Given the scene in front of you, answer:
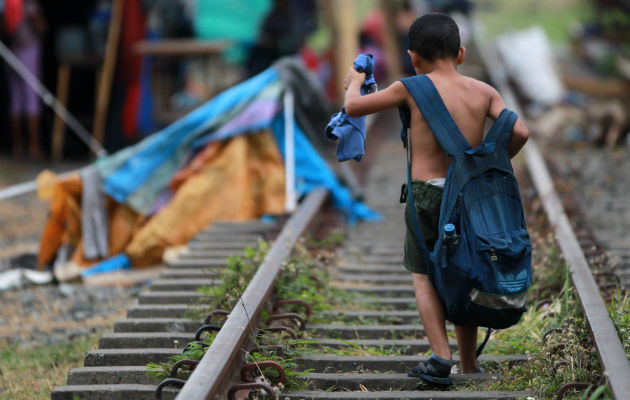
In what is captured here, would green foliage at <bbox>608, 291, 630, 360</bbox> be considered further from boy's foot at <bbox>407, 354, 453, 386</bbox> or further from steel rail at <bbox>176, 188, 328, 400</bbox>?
steel rail at <bbox>176, 188, 328, 400</bbox>

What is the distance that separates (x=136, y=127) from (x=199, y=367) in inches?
383

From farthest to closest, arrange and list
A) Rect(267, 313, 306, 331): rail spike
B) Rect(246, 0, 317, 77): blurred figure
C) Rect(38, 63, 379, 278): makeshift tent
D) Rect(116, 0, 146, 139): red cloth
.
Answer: Rect(246, 0, 317, 77): blurred figure → Rect(116, 0, 146, 139): red cloth → Rect(38, 63, 379, 278): makeshift tent → Rect(267, 313, 306, 331): rail spike

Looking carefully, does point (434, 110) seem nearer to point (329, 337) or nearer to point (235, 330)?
point (235, 330)

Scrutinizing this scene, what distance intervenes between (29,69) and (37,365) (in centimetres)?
883

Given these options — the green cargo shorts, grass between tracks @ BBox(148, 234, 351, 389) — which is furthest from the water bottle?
grass between tracks @ BBox(148, 234, 351, 389)

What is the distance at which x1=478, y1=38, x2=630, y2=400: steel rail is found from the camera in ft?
10.0

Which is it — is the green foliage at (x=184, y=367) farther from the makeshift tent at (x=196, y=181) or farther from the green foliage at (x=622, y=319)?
the makeshift tent at (x=196, y=181)

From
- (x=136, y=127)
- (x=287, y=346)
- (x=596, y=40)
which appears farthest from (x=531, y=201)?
(x=596, y=40)

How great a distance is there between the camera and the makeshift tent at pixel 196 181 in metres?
6.78

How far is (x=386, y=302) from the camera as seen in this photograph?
16.2 feet

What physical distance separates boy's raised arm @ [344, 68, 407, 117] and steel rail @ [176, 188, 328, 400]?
969 mm

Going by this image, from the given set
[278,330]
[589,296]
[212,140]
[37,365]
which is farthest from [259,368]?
[212,140]

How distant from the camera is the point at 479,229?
3328 mm

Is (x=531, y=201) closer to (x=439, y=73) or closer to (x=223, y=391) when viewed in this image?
(x=439, y=73)
